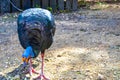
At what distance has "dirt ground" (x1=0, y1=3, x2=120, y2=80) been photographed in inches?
181

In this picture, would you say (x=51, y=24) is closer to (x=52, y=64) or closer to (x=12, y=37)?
(x=52, y=64)

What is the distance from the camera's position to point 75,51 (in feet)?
17.9

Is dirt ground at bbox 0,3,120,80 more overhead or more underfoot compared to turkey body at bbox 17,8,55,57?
more underfoot

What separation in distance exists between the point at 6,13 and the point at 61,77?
4.39 metres

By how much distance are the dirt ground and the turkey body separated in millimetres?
570

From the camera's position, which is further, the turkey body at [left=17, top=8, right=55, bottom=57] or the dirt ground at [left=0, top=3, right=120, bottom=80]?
the dirt ground at [left=0, top=3, right=120, bottom=80]

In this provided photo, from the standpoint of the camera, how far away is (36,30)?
13.5 ft

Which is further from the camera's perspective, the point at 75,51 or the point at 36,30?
the point at 75,51

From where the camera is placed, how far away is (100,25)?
717cm

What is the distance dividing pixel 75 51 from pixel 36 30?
1.49 metres

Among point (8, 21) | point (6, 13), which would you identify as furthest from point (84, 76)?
point (6, 13)

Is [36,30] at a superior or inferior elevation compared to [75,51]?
superior

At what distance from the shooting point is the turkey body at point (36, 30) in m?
4.12

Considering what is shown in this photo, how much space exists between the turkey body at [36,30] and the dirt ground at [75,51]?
57 centimetres
